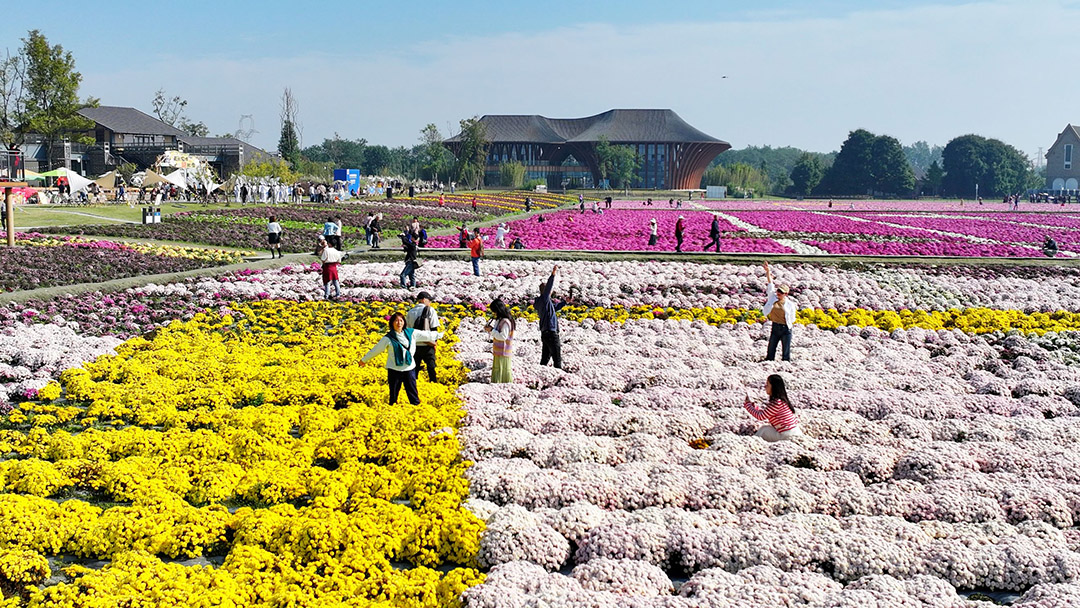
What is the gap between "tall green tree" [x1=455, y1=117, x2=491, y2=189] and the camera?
118m

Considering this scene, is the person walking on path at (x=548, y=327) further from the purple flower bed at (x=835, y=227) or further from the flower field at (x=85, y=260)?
the purple flower bed at (x=835, y=227)

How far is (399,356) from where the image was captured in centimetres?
1254

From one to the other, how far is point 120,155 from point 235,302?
79.8 metres

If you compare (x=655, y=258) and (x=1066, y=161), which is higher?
(x=1066, y=161)

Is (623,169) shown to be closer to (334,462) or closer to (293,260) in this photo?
(293,260)

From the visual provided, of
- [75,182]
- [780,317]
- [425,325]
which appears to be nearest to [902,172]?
[75,182]

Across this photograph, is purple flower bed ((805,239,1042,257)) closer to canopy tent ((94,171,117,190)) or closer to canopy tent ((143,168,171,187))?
canopy tent ((143,168,171,187))

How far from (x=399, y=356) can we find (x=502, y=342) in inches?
75.7

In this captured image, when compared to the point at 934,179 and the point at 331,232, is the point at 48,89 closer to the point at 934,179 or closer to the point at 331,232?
the point at 331,232

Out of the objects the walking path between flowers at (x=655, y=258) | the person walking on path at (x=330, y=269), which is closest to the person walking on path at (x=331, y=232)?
the walking path between flowers at (x=655, y=258)

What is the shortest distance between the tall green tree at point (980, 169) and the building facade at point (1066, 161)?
16939 mm

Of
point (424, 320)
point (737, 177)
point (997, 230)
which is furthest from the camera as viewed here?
point (737, 177)

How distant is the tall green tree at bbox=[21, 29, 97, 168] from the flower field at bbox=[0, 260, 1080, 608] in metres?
58.4

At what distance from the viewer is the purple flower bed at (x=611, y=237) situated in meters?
36.7
